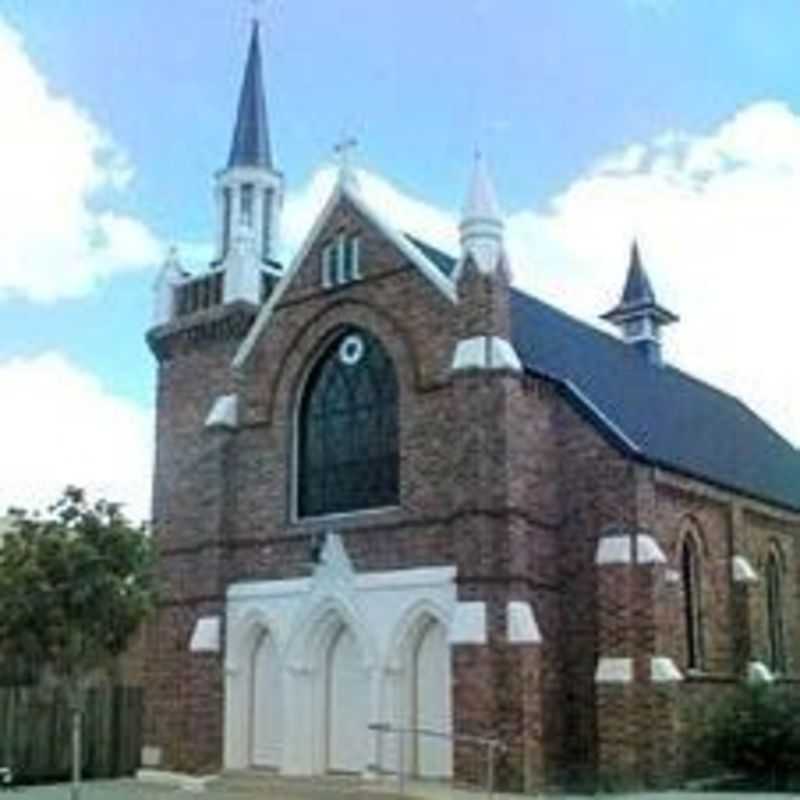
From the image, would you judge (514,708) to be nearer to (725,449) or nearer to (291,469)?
(291,469)

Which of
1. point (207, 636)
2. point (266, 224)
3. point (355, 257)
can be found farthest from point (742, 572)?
point (266, 224)

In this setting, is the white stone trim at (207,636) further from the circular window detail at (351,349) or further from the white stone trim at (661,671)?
the white stone trim at (661,671)

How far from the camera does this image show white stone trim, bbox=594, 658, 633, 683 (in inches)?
988

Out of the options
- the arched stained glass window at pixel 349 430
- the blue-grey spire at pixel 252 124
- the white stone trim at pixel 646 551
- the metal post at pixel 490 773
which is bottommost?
the metal post at pixel 490 773

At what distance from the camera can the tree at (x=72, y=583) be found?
2123cm

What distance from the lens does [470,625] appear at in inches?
967

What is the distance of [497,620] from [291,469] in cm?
658

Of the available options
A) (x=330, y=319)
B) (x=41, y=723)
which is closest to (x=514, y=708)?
(x=330, y=319)

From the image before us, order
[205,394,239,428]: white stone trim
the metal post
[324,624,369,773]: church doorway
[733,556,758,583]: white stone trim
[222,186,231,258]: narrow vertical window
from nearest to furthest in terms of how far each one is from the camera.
A: the metal post < [324,624,369,773]: church doorway < [205,394,239,428]: white stone trim < [733,556,758,583]: white stone trim < [222,186,231,258]: narrow vertical window

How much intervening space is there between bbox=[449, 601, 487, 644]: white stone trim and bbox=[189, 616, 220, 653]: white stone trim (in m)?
6.48

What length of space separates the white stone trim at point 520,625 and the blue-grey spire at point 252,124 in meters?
14.5

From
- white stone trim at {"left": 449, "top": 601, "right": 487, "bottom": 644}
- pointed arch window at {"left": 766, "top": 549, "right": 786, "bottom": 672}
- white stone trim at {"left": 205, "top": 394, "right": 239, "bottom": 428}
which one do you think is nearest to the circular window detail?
white stone trim at {"left": 205, "top": 394, "right": 239, "bottom": 428}

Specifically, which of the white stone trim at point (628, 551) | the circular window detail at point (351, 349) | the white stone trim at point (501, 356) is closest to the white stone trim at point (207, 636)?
the circular window detail at point (351, 349)

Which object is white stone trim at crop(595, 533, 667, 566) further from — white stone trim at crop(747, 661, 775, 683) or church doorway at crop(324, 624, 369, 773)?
church doorway at crop(324, 624, 369, 773)
